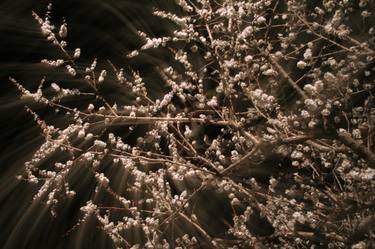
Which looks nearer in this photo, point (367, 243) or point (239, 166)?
point (367, 243)

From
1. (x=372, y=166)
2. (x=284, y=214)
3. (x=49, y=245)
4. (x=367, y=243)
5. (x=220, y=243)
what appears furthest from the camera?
(x=49, y=245)

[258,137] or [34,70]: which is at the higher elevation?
[34,70]

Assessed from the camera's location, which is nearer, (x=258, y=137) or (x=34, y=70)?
(x=258, y=137)

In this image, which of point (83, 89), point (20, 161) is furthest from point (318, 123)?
point (20, 161)

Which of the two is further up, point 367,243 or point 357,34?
point 357,34

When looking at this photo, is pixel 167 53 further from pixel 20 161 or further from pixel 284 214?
pixel 284 214

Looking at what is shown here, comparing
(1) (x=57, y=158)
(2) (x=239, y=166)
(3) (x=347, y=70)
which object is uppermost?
(1) (x=57, y=158)

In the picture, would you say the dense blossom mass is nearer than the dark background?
Yes

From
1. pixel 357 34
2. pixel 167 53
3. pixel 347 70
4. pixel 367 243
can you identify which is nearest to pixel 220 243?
pixel 367 243

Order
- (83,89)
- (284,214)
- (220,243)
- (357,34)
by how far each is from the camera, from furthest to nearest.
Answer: (83,89) → (357,34) → (220,243) → (284,214)

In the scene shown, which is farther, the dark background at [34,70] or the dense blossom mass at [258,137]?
the dark background at [34,70]
